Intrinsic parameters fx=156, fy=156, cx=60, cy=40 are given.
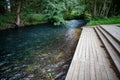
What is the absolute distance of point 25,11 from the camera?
23.2m

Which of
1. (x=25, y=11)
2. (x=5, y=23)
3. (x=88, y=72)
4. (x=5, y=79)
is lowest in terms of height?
(x=5, y=79)

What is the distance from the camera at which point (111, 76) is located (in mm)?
4918

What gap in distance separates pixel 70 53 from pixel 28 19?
16564 millimetres

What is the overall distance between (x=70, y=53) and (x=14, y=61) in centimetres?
304

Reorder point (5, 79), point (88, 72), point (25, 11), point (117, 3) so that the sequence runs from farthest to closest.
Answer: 1. point (117, 3)
2. point (25, 11)
3. point (5, 79)
4. point (88, 72)

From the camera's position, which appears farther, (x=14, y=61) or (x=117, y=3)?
(x=117, y=3)

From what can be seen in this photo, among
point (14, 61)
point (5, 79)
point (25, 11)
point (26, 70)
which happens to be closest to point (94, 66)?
point (26, 70)

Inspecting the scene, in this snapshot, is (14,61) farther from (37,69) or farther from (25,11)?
(25,11)

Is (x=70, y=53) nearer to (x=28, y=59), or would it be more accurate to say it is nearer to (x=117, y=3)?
(x=28, y=59)

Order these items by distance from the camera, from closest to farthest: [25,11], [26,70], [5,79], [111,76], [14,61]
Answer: [111,76], [5,79], [26,70], [14,61], [25,11]

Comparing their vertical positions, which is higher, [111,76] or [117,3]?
[117,3]

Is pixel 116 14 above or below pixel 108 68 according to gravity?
above

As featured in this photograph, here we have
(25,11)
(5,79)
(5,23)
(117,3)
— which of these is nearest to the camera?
(5,79)

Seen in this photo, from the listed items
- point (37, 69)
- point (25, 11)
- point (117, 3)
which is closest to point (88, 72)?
point (37, 69)
